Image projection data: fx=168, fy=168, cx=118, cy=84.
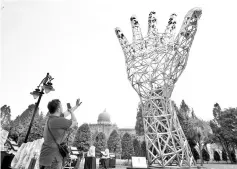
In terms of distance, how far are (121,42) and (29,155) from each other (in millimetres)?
10361

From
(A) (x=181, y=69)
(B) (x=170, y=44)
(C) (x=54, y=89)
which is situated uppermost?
(B) (x=170, y=44)

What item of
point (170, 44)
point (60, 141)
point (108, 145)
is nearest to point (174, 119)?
point (170, 44)

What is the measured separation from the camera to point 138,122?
118 ft

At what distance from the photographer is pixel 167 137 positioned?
1156 cm

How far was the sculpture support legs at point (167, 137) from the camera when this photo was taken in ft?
35.8

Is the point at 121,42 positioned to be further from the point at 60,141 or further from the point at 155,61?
the point at 60,141

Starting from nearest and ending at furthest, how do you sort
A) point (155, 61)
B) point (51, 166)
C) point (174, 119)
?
point (51, 166) → point (174, 119) → point (155, 61)

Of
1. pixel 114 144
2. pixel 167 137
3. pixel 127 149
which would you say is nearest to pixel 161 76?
pixel 167 137

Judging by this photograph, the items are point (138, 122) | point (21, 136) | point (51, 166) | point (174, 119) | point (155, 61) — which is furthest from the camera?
point (21, 136)

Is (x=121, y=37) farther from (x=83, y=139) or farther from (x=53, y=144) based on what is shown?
→ (x=83, y=139)

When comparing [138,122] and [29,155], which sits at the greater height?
[138,122]

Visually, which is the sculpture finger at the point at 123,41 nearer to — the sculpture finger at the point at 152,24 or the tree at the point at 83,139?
the sculpture finger at the point at 152,24

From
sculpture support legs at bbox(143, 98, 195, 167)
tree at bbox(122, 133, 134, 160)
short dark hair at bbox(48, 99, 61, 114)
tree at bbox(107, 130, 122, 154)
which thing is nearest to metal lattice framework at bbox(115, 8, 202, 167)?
sculpture support legs at bbox(143, 98, 195, 167)

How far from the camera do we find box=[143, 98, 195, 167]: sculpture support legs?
10.9 meters
